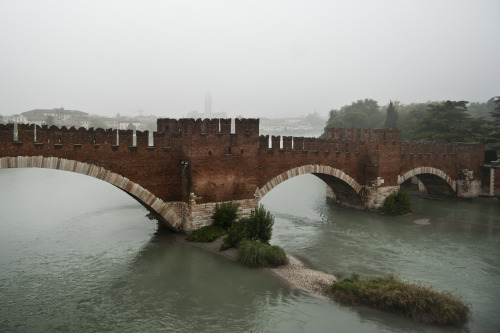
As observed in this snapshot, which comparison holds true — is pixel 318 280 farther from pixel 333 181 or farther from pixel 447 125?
pixel 447 125

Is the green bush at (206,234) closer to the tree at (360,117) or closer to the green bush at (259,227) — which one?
the green bush at (259,227)

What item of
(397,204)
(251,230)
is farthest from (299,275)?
(397,204)

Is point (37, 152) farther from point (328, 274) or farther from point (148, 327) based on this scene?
point (328, 274)

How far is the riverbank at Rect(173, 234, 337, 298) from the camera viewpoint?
41.4ft

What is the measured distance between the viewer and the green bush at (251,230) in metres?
15.5

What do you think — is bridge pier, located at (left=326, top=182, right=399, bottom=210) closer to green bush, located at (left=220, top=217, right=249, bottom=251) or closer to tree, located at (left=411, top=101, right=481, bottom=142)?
green bush, located at (left=220, top=217, right=249, bottom=251)

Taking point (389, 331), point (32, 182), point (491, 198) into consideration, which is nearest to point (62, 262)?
point (389, 331)

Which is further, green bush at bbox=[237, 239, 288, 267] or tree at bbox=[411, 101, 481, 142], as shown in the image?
tree at bbox=[411, 101, 481, 142]

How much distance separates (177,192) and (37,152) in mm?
5657

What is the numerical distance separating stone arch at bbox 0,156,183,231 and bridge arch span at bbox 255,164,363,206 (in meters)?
3.96

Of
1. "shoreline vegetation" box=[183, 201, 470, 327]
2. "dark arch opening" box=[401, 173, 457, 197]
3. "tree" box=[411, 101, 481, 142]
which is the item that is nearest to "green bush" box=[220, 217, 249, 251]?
"shoreline vegetation" box=[183, 201, 470, 327]

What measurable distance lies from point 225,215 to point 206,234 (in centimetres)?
114

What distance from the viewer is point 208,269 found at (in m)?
14.2

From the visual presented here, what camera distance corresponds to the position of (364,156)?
76.9 ft
